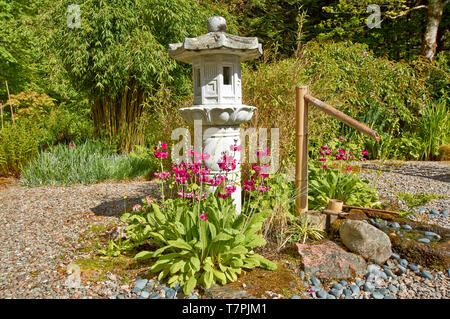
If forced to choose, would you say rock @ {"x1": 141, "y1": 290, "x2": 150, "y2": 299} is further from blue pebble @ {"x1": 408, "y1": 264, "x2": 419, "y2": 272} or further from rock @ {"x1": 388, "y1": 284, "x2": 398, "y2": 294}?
blue pebble @ {"x1": 408, "y1": 264, "x2": 419, "y2": 272}

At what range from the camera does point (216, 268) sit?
2264 mm

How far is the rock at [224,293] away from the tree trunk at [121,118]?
4.30 meters

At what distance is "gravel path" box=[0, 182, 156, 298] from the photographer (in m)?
2.20

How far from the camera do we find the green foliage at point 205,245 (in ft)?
7.03

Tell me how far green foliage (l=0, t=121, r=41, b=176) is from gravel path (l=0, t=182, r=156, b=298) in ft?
2.32

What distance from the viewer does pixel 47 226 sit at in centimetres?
319

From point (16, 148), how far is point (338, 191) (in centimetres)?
473

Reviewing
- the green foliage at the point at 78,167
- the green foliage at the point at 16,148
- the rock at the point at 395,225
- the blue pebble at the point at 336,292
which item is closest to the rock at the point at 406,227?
the rock at the point at 395,225

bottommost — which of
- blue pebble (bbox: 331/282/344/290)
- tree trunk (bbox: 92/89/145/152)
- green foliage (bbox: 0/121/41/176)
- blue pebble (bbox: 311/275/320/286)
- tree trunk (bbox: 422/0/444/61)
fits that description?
blue pebble (bbox: 331/282/344/290)

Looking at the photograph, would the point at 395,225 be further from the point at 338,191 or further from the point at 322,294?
the point at 322,294

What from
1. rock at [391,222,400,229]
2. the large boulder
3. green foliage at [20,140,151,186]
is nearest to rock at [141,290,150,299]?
the large boulder

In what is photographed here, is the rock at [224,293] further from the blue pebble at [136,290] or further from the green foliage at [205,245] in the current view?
the blue pebble at [136,290]

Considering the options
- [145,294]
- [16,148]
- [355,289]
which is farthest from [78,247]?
[16,148]

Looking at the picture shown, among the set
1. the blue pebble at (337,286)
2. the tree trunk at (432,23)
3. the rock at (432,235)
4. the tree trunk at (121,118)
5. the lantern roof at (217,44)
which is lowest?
the blue pebble at (337,286)
